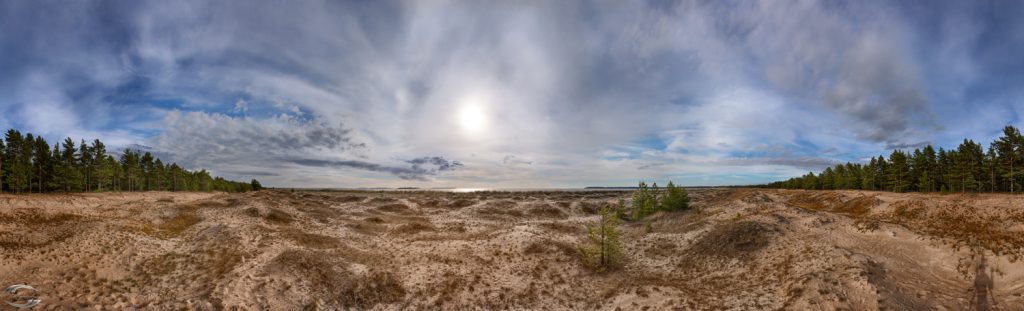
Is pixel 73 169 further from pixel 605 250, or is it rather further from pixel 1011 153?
pixel 1011 153

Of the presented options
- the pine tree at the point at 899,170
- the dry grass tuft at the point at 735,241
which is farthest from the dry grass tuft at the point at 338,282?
the pine tree at the point at 899,170

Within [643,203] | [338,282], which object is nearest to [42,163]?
[338,282]

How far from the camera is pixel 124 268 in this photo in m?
23.9

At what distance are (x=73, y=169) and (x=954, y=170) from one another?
659 feet

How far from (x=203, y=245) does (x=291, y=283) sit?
13135mm

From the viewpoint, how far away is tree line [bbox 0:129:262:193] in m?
76.6

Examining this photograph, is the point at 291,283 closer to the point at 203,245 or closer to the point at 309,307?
the point at 309,307

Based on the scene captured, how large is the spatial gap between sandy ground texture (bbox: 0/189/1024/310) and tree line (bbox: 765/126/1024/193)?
2183 inches

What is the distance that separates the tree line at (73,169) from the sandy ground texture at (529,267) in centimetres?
7278

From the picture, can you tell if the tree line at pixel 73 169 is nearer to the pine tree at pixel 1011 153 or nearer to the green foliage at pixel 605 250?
the green foliage at pixel 605 250

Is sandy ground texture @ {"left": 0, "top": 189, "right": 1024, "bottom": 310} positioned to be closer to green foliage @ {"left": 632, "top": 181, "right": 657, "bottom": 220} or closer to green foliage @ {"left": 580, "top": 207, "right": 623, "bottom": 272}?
green foliage @ {"left": 580, "top": 207, "right": 623, "bottom": 272}

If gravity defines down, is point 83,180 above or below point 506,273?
above

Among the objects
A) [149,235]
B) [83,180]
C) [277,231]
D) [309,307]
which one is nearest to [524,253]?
[309,307]

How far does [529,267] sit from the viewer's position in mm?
29516
